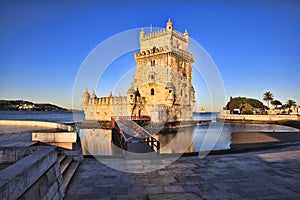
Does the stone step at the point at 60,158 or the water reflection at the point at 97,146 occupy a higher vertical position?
the stone step at the point at 60,158

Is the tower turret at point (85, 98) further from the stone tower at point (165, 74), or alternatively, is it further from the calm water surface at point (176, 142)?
the calm water surface at point (176, 142)

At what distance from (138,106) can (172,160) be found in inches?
1114

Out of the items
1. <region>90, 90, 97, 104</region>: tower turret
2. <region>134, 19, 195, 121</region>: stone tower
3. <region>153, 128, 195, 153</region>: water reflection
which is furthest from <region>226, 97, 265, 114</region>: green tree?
<region>153, 128, 195, 153</region>: water reflection

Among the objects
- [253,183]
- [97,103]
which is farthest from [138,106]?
[253,183]

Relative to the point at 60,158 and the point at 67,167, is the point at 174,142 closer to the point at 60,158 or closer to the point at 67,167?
the point at 60,158

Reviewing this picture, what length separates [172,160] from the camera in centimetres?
862

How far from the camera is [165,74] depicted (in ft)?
118

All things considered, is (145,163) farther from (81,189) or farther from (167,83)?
(167,83)

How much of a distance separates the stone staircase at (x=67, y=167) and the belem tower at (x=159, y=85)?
85.6ft

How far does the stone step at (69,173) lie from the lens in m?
5.58

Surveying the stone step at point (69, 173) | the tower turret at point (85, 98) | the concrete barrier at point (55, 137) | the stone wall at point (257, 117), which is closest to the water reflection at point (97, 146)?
the concrete barrier at point (55, 137)

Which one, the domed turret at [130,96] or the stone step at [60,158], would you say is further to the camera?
the domed turret at [130,96]

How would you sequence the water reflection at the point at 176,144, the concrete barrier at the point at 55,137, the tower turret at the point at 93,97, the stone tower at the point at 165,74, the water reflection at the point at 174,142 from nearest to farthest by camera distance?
the concrete barrier at the point at 55,137, the water reflection at the point at 174,142, the water reflection at the point at 176,144, the stone tower at the point at 165,74, the tower turret at the point at 93,97

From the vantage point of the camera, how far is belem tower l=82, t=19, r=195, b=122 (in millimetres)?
35531
